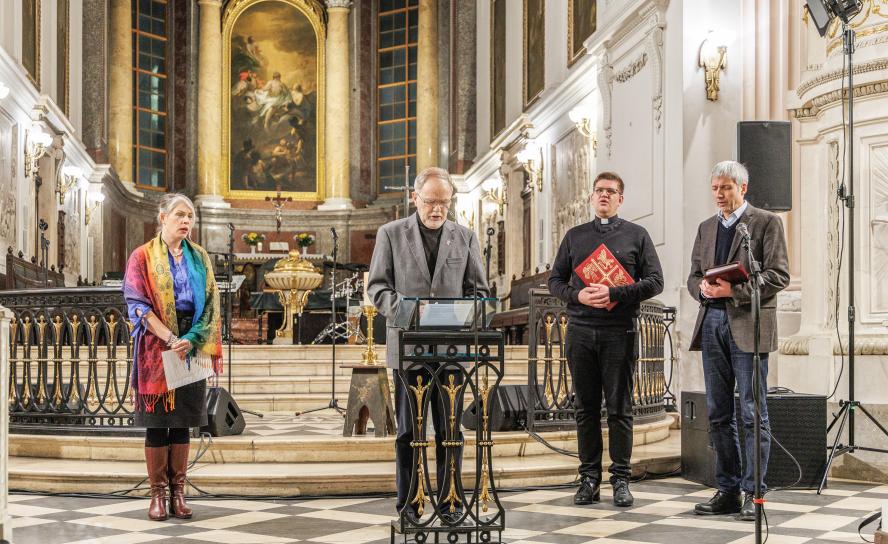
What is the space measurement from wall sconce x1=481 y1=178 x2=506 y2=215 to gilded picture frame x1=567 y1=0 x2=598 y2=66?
3.78m

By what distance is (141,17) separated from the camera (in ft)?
72.9

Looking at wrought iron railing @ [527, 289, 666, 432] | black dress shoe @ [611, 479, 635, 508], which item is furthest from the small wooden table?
black dress shoe @ [611, 479, 635, 508]

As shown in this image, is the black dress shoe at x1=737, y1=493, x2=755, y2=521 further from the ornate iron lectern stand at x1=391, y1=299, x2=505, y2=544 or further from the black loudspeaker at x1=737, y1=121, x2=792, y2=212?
the black loudspeaker at x1=737, y1=121, x2=792, y2=212

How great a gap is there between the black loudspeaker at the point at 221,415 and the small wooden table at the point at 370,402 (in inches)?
27.5

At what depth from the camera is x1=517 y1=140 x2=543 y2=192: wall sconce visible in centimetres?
1505

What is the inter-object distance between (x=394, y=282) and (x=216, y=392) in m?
2.77

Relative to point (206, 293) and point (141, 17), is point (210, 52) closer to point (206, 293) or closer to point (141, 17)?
point (141, 17)

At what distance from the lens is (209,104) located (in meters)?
22.5

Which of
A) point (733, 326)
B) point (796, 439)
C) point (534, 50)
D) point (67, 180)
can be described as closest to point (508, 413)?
point (796, 439)

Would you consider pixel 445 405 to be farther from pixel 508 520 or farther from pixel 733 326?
pixel 733 326

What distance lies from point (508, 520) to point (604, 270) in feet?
4.15

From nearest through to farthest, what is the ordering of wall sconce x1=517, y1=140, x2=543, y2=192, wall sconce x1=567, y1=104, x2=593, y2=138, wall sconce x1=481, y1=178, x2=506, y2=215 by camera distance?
wall sconce x1=567, y1=104, x2=593, y2=138, wall sconce x1=517, y1=140, x2=543, y2=192, wall sconce x1=481, y1=178, x2=506, y2=215

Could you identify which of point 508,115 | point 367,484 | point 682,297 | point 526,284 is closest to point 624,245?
point 367,484

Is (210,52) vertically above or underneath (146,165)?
above
